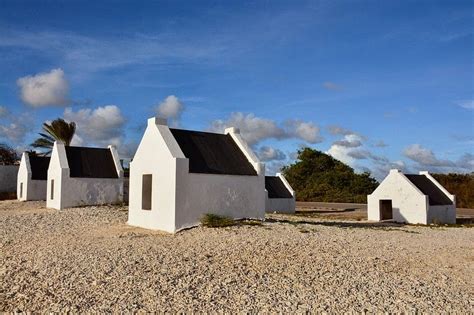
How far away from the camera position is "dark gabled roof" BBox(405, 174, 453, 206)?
2544cm

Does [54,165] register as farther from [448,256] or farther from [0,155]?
[0,155]

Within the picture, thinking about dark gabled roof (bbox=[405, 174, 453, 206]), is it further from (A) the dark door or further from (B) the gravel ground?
(B) the gravel ground

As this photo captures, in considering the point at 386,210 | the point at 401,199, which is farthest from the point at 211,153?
the point at 386,210

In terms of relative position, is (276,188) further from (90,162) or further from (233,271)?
(233,271)

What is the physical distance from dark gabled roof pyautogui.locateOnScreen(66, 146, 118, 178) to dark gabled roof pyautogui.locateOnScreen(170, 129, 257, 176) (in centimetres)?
1031

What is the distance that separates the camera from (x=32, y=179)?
109ft

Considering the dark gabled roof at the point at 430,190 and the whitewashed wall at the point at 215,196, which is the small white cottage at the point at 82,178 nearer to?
the whitewashed wall at the point at 215,196

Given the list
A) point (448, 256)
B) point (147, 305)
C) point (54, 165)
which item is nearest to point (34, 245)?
point (147, 305)

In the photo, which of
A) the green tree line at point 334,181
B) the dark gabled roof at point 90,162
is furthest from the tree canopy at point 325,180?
the dark gabled roof at point 90,162

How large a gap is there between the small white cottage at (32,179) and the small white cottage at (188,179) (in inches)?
705

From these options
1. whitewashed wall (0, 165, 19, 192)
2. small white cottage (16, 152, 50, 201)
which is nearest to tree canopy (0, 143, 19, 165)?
whitewashed wall (0, 165, 19, 192)

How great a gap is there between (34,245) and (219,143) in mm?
8412

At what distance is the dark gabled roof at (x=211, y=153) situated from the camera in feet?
55.5

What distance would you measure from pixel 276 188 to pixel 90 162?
40.1 feet
